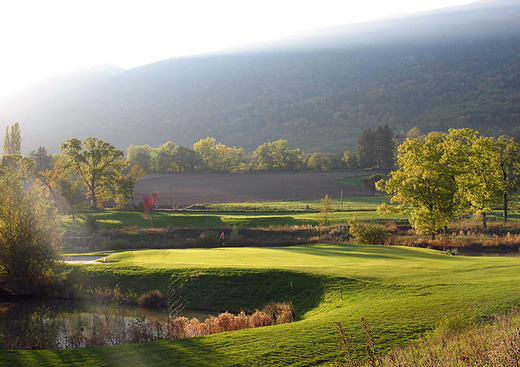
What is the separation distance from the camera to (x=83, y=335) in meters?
16.5

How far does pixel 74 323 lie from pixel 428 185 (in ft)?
91.8

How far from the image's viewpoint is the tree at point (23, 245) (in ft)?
75.5

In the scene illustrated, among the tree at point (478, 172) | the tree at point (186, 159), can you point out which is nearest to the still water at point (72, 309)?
the tree at point (478, 172)

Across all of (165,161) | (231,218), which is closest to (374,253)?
(231,218)

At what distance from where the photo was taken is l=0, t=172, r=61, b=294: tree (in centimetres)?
2302

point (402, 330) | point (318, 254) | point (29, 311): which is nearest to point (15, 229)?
point (29, 311)

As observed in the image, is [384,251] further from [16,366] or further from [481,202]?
[16,366]

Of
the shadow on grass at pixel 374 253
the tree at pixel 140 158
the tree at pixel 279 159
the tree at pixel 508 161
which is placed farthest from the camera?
the tree at pixel 279 159

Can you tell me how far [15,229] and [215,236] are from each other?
21126 mm

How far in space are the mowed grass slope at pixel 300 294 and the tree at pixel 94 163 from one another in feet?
139

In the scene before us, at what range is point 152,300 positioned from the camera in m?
21.9

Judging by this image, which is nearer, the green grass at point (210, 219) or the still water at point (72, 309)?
the still water at point (72, 309)

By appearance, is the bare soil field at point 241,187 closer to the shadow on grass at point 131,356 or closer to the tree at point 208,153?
the tree at point 208,153

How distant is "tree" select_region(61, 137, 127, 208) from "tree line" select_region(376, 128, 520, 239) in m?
46.7
